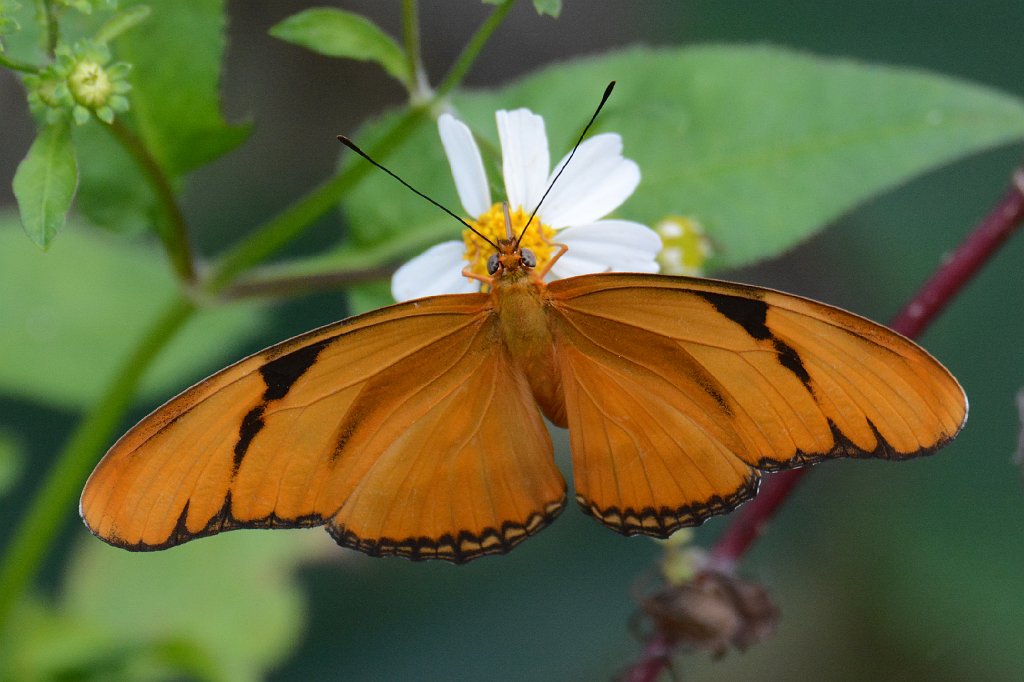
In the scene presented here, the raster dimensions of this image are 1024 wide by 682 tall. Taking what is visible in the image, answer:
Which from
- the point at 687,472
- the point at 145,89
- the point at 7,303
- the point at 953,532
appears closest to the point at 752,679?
the point at 953,532

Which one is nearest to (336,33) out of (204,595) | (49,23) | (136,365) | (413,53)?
(413,53)

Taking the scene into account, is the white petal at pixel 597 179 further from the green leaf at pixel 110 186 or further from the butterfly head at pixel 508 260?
the green leaf at pixel 110 186

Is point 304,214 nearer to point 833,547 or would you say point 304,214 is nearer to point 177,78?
point 177,78

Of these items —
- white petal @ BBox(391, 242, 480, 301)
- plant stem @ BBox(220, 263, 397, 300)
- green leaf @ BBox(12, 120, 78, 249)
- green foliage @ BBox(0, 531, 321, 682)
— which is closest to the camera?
green leaf @ BBox(12, 120, 78, 249)

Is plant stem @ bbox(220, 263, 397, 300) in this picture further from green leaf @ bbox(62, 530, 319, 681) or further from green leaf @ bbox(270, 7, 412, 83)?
green leaf @ bbox(62, 530, 319, 681)

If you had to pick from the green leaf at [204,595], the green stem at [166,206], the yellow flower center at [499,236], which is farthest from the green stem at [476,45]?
the green leaf at [204,595]

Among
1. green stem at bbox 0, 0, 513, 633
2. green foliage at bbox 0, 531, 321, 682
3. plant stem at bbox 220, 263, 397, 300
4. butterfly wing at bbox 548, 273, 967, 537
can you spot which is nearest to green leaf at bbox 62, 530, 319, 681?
green foliage at bbox 0, 531, 321, 682
